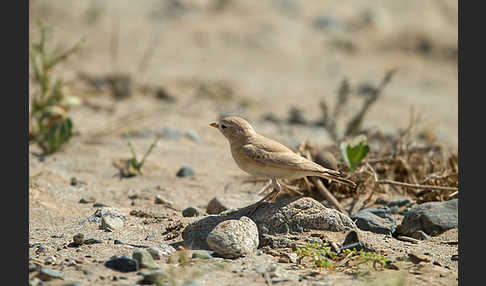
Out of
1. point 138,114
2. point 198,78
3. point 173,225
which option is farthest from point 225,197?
point 198,78

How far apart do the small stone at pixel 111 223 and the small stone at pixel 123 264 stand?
82cm

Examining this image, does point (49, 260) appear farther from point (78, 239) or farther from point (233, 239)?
point (233, 239)

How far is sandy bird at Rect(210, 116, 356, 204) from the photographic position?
4355 mm

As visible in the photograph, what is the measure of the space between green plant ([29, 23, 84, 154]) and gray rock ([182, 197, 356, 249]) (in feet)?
8.92

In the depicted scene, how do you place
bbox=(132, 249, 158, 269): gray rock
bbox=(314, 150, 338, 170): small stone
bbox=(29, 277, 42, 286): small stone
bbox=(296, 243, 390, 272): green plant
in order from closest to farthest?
bbox=(29, 277, 42, 286): small stone, bbox=(132, 249, 158, 269): gray rock, bbox=(296, 243, 390, 272): green plant, bbox=(314, 150, 338, 170): small stone

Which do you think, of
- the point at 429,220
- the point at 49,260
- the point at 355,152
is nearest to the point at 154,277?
the point at 49,260

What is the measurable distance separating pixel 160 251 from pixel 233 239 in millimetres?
470

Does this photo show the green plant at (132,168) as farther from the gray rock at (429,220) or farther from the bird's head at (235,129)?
the gray rock at (429,220)

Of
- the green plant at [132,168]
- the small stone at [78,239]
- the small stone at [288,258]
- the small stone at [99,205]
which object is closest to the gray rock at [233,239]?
the small stone at [288,258]

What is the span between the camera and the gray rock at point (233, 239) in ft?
12.9

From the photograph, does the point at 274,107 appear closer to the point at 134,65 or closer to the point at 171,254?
the point at 134,65

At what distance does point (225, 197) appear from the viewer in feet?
17.1

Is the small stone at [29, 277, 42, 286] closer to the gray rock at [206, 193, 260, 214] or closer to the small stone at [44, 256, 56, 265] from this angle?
the small stone at [44, 256, 56, 265]

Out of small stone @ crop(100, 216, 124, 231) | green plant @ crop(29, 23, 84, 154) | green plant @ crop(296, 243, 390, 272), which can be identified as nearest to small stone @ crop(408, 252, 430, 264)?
green plant @ crop(296, 243, 390, 272)
